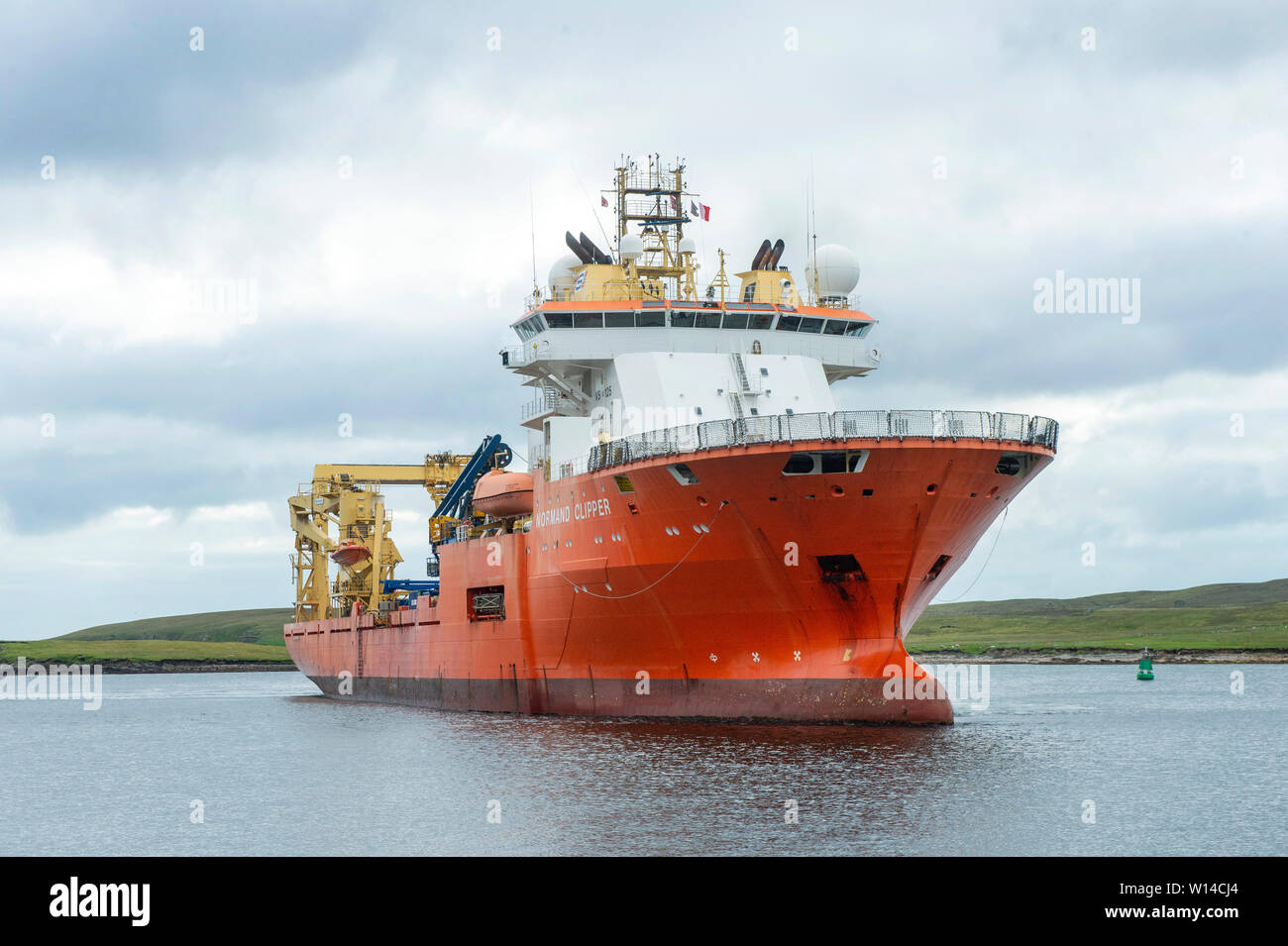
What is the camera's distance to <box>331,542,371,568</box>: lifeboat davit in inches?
2024

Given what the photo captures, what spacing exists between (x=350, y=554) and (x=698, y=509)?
92.9ft

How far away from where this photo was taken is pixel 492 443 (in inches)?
1606

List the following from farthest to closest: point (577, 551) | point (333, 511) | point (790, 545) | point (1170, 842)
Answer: point (333, 511), point (577, 551), point (790, 545), point (1170, 842)

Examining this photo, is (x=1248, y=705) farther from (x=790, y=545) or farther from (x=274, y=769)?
(x=274, y=769)

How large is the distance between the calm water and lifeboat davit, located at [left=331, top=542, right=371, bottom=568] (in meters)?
15.5

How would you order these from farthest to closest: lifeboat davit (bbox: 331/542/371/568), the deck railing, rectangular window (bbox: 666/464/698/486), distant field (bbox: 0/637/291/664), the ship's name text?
distant field (bbox: 0/637/291/664) < lifeboat davit (bbox: 331/542/371/568) < the ship's name text < rectangular window (bbox: 666/464/698/486) < the deck railing

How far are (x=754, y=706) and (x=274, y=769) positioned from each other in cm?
1026

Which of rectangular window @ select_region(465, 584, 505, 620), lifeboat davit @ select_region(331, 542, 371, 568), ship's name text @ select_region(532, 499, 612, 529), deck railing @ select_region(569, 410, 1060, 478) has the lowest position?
rectangular window @ select_region(465, 584, 505, 620)

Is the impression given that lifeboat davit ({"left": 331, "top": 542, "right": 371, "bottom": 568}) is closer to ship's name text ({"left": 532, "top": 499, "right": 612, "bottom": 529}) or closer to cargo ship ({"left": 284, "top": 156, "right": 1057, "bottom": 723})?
cargo ship ({"left": 284, "top": 156, "right": 1057, "bottom": 723})

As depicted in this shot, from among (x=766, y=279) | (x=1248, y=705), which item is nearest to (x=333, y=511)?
(x=766, y=279)

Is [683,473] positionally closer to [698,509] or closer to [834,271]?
[698,509]

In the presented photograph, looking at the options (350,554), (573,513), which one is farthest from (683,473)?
(350,554)

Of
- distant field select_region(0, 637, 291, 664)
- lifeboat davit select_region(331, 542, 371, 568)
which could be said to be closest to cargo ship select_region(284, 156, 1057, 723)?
lifeboat davit select_region(331, 542, 371, 568)

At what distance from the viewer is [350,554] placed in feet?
169
